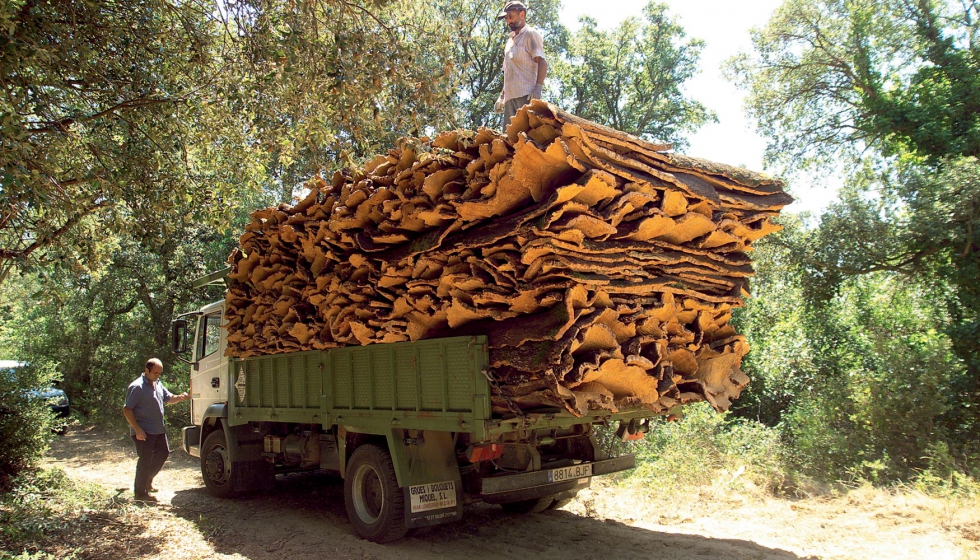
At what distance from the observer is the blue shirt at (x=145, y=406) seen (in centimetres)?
788

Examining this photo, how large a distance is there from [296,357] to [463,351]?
2842 millimetres

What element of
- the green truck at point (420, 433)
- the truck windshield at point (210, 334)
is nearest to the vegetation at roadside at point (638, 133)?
the truck windshield at point (210, 334)

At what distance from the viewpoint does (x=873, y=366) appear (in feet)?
37.0

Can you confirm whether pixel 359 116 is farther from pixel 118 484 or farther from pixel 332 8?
pixel 118 484

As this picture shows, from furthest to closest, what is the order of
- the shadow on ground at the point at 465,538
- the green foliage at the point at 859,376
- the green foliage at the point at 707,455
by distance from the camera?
the green foliage at the point at 859,376, the green foliage at the point at 707,455, the shadow on ground at the point at 465,538

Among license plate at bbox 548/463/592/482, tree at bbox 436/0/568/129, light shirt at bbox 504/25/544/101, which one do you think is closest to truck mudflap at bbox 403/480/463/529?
license plate at bbox 548/463/592/482

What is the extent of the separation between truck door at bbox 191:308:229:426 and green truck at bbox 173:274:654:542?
1258mm

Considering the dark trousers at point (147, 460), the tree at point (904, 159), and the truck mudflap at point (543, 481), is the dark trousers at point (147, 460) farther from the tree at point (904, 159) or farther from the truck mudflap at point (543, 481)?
the tree at point (904, 159)

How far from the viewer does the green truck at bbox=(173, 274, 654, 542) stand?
16.8 feet

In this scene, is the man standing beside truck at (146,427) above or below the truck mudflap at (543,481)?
above

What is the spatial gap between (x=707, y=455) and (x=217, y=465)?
6471 millimetres

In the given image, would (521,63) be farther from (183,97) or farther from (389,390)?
(183,97)

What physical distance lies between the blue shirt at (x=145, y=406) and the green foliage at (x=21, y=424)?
1428 mm

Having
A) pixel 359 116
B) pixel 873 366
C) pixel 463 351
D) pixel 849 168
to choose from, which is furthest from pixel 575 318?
pixel 849 168
